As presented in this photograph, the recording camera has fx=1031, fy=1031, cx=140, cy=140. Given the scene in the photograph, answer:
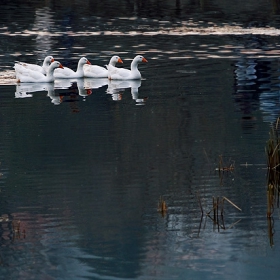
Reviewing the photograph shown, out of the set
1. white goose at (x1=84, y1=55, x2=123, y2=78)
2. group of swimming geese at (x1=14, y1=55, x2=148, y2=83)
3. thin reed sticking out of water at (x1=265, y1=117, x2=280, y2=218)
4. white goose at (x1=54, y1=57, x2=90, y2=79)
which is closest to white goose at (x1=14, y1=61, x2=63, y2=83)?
group of swimming geese at (x1=14, y1=55, x2=148, y2=83)

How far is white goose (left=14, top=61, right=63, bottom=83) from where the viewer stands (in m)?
24.6

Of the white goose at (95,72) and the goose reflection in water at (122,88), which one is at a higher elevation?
the white goose at (95,72)

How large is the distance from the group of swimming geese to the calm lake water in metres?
0.38

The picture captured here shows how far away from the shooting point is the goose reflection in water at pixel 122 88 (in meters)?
22.0

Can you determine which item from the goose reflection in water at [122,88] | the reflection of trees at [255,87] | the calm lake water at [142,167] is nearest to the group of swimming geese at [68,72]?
the goose reflection in water at [122,88]

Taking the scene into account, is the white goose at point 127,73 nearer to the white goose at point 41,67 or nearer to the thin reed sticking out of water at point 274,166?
the white goose at point 41,67

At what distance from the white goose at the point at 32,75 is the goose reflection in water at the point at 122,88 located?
55.8 inches

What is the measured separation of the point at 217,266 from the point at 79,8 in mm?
39910

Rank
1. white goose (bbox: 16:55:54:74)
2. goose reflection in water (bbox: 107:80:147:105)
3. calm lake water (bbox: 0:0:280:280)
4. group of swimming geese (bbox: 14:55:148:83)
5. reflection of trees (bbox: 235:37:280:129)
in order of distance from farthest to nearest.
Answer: white goose (bbox: 16:55:54:74) < group of swimming geese (bbox: 14:55:148:83) < goose reflection in water (bbox: 107:80:147:105) < reflection of trees (bbox: 235:37:280:129) < calm lake water (bbox: 0:0:280:280)

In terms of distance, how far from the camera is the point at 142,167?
1466 centimetres

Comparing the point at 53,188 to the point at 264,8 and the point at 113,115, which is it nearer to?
the point at 113,115

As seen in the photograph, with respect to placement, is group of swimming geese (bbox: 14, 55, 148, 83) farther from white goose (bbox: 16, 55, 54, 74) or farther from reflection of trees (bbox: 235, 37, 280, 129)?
reflection of trees (bbox: 235, 37, 280, 129)

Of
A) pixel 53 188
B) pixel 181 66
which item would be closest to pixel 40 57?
pixel 181 66

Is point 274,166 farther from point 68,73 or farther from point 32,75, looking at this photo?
point 68,73
